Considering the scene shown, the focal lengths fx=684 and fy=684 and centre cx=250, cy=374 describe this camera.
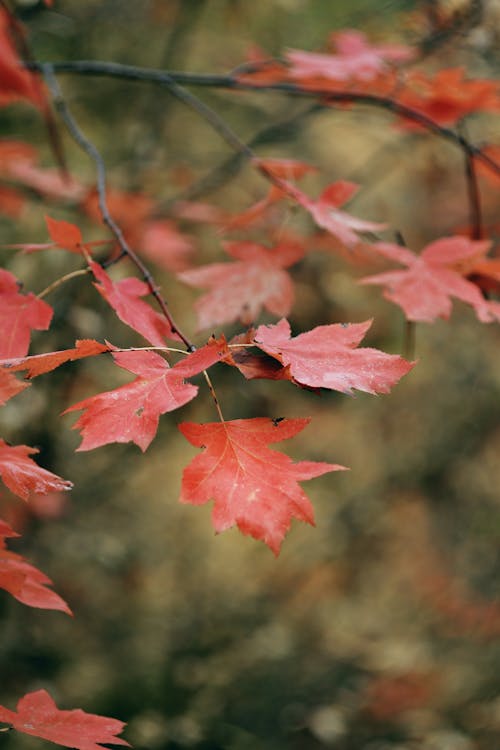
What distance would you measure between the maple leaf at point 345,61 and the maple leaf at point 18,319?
705 millimetres

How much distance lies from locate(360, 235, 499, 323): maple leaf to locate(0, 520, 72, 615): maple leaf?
0.57m

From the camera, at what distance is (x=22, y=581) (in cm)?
76

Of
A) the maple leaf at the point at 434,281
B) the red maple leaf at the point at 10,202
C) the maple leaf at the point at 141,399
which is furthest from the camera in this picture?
the red maple leaf at the point at 10,202

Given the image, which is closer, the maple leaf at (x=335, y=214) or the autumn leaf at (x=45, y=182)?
the maple leaf at (x=335, y=214)

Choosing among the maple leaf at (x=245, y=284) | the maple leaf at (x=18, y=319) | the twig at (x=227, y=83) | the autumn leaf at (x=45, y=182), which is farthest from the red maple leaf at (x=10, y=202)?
the maple leaf at (x=18, y=319)

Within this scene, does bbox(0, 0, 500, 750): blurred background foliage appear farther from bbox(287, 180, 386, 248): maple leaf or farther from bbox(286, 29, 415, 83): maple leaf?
bbox(287, 180, 386, 248): maple leaf

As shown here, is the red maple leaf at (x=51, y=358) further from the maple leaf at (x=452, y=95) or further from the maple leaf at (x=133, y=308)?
the maple leaf at (x=452, y=95)

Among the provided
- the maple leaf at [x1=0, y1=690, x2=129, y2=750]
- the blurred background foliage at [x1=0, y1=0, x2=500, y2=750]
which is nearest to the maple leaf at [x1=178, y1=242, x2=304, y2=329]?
the maple leaf at [x1=0, y1=690, x2=129, y2=750]

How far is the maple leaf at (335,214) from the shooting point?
1.00m

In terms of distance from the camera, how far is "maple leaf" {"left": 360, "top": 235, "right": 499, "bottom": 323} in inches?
38.2

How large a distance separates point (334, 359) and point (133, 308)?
10.3 inches

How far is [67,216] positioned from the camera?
107 inches

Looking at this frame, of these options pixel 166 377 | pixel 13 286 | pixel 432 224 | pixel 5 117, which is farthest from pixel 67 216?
pixel 166 377

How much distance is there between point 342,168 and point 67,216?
1371 mm
